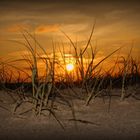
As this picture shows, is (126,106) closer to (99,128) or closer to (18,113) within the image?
(99,128)

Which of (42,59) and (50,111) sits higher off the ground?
(42,59)

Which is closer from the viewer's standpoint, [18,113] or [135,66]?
[18,113]

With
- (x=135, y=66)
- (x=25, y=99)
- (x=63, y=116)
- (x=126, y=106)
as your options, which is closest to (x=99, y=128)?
(x=63, y=116)

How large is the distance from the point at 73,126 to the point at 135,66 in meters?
1.19

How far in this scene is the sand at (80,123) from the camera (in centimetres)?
159

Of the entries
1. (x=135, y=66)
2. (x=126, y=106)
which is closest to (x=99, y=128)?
(x=126, y=106)

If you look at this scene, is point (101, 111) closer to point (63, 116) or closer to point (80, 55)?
point (63, 116)

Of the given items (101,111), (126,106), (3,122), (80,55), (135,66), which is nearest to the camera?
(3,122)

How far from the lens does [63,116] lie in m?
1.89

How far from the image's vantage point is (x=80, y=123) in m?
1.76

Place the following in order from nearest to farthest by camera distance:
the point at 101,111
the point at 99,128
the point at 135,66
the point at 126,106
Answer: the point at 99,128
the point at 101,111
the point at 126,106
the point at 135,66

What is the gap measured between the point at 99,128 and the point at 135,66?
1185 mm

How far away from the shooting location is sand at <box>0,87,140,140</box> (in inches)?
62.7

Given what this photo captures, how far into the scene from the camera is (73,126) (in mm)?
1717
